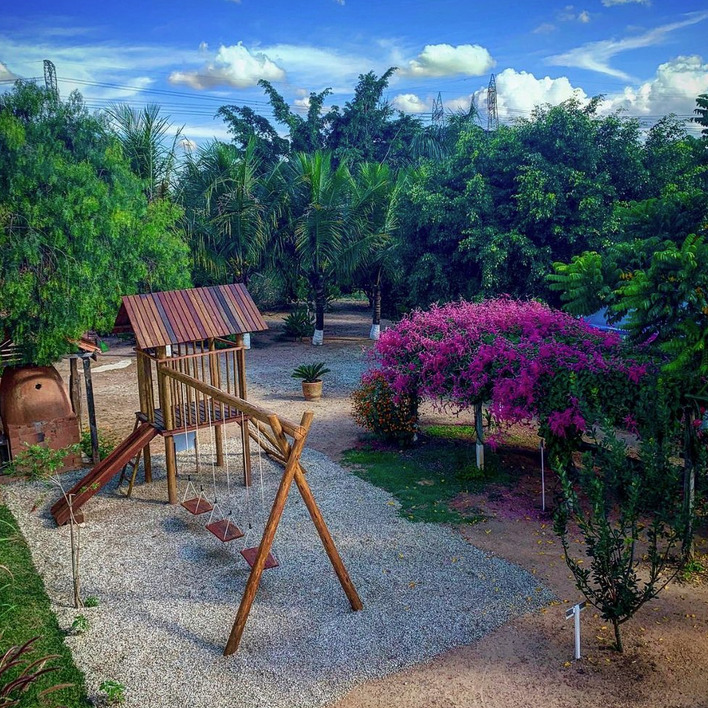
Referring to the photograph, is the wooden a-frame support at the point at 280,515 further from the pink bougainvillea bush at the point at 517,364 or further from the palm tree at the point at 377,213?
the palm tree at the point at 377,213

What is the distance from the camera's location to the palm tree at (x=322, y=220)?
A: 24109 mm

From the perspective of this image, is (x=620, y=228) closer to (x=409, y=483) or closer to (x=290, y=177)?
(x=409, y=483)

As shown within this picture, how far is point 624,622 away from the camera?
6.99m

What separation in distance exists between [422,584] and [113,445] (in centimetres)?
808

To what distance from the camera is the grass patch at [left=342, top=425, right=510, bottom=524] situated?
10.2 metres

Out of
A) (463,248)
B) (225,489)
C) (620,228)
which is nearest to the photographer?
(225,489)

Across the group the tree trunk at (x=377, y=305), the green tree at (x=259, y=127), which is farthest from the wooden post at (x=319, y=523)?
the green tree at (x=259, y=127)

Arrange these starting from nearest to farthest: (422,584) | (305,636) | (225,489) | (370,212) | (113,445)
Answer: (305,636)
(422,584)
(225,489)
(113,445)
(370,212)

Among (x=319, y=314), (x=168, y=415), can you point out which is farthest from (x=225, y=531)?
(x=319, y=314)

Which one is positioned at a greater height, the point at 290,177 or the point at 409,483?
the point at 290,177

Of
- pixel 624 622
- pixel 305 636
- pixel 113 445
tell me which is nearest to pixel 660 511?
pixel 624 622

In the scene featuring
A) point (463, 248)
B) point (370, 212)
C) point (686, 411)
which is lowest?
point (686, 411)

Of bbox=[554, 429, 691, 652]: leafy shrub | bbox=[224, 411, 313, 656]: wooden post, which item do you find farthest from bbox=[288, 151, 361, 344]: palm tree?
bbox=[554, 429, 691, 652]: leafy shrub

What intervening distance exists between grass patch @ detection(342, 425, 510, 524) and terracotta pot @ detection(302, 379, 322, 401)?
12.7 feet
